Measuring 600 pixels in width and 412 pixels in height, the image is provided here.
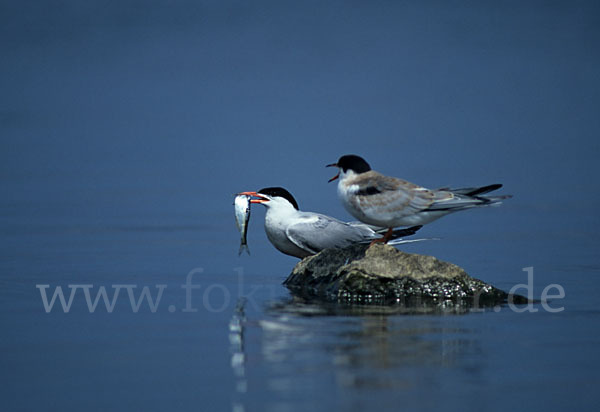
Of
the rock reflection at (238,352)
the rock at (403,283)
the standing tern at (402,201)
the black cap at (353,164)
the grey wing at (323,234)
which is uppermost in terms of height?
the black cap at (353,164)

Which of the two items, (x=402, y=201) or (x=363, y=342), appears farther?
(x=402, y=201)

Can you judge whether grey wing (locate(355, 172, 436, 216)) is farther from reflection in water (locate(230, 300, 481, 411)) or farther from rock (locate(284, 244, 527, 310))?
reflection in water (locate(230, 300, 481, 411))

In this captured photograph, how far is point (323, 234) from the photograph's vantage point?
10156mm

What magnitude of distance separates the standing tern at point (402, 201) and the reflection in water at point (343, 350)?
106cm

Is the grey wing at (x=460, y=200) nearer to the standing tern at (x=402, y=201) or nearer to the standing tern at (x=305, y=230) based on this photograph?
the standing tern at (x=402, y=201)

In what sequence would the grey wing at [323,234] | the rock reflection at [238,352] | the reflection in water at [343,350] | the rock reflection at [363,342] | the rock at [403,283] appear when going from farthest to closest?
the grey wing at [323,234] → the rock at [403,283] → the rock reflection at [363,342] → the reflection in water at [343,350] → the rock reflection at [238,352]

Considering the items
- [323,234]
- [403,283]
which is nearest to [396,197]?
[403,283]

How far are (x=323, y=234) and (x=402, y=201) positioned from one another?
1.33 m

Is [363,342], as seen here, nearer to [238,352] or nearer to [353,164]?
[238,352]

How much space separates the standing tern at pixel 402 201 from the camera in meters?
9.02

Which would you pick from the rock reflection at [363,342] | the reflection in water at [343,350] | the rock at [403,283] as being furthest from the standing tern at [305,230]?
the reflection in water at [343,350]

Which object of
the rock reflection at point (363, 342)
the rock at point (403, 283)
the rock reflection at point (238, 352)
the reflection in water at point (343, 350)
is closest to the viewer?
the rock reflection at point (238, 352)

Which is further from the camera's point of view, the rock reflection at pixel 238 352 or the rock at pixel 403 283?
the rock at pixel 403 283

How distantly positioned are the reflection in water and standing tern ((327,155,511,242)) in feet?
3.47
